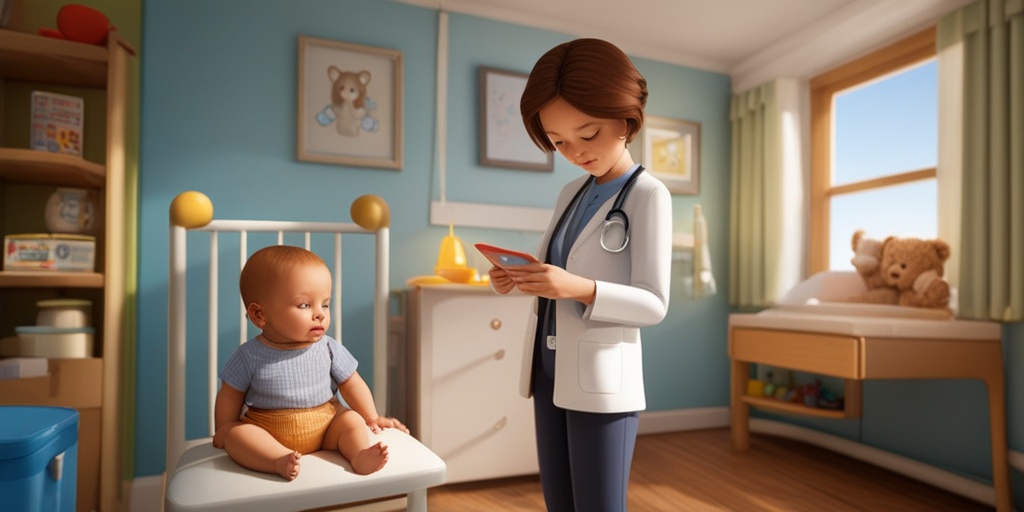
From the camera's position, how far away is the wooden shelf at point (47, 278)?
Answer: 5.58 ft

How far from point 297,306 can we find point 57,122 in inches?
58.6

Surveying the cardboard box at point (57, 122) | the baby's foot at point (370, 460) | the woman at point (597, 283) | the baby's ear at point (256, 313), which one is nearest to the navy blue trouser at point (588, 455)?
the woman at point (597, 283)

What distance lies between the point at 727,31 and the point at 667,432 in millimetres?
2103

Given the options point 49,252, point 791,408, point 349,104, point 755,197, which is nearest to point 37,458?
point 49,252

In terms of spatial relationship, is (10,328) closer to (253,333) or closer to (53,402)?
(53,402)

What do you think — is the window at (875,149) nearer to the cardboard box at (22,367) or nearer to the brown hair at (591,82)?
the brown hair at (591,82)

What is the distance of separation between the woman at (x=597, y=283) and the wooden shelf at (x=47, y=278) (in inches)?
58.3

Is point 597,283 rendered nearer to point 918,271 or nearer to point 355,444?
point 355,444

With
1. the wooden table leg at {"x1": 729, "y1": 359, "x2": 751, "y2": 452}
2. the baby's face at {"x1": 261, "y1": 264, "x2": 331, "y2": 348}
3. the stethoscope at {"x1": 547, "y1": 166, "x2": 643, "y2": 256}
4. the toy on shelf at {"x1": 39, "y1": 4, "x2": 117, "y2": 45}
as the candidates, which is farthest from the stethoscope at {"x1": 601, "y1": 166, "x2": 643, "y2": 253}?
the wooden table leg at {"x1": 729, "y1": 359, "x2": 751, "y2": 452}

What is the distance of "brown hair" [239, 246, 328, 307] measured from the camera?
1.06m

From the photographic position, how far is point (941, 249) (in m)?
2.22

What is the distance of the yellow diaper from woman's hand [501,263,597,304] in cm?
50

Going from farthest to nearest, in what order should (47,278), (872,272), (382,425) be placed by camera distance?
1. (872,272)
2. (47,278)
3. (382,425)

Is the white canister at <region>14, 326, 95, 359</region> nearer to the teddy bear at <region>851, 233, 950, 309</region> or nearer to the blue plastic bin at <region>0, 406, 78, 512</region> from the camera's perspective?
the blue plastic bin at <region>0, 406, 78, 512</region>
